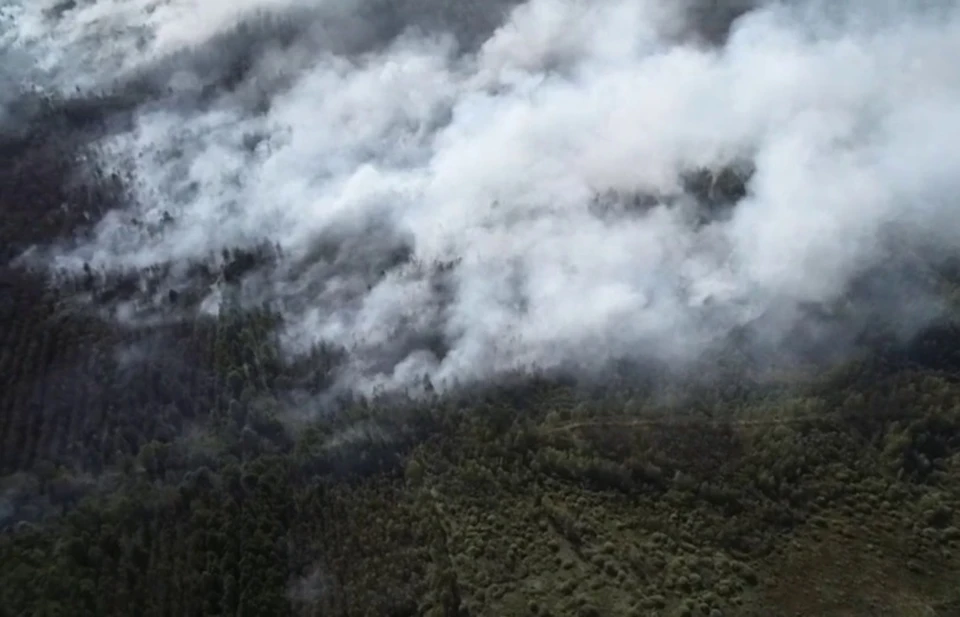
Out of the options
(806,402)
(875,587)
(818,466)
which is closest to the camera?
(875,587)

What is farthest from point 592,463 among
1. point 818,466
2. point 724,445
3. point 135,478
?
point 135,478

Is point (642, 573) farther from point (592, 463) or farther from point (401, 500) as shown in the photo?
point (401, 500)

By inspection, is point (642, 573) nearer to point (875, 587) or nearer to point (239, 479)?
point (875, 587)

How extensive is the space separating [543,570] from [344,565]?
35.2m

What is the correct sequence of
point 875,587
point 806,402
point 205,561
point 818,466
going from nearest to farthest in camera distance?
point 875,587
point 205,561
point 818,466
point 806,402

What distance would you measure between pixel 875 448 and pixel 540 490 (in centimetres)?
6727

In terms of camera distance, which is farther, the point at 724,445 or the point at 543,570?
the point at 724,445

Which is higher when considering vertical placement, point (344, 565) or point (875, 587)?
point (344, 565)

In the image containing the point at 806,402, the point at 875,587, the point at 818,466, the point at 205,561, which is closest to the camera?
the point at 875,587

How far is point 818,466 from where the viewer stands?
18638cm

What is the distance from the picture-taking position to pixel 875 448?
191 m

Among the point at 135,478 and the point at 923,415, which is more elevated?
the point at 135,478

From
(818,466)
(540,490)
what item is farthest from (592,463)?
(818,466)

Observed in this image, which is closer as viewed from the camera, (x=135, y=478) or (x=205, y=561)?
(x=205, y=561)
